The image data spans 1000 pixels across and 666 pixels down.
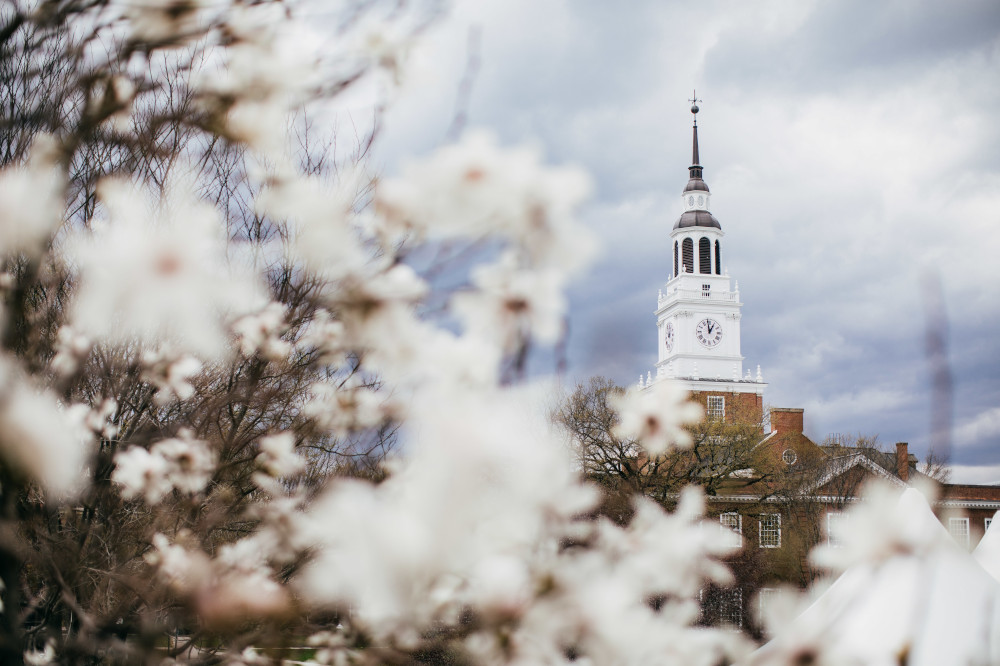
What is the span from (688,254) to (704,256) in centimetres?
101

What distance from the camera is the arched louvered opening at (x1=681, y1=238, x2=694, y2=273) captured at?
46250 millimetres

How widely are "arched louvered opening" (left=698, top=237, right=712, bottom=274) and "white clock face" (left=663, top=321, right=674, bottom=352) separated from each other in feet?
13.4

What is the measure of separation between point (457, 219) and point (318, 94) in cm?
120

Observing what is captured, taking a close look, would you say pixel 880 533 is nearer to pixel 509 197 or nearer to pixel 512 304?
pixel 512 304

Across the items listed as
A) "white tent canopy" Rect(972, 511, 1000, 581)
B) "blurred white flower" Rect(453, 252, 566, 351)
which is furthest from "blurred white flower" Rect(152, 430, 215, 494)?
"white tent canopy" Rect(972, 511, 1000, 581)

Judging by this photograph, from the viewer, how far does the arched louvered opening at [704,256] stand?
4606cm

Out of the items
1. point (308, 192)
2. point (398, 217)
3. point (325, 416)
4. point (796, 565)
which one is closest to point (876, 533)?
point (398, 217)

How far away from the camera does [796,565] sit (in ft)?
75.7

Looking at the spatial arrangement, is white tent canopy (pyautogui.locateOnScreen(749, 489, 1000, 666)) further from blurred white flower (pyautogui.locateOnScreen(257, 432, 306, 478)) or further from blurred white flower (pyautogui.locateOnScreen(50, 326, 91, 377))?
blurred white flower (pyautogui.locateOnScreen(50, 326, 91, 377))

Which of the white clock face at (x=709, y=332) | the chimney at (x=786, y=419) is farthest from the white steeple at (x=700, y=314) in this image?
the chimney at (x=786, y=419)

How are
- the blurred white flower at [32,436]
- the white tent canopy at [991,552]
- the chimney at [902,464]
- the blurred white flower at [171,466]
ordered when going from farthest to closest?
the chimney at [902,464] → the white tent canopy at [991,552] → the blurred white flower at [171,466] → the blurred white flower at [32,436]

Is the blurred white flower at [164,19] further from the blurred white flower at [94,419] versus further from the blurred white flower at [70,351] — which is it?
the blurred white flower at [94,419]

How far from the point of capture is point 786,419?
1346 inches

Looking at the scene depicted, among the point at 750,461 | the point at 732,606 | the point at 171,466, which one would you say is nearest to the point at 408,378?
the point at 171,466
